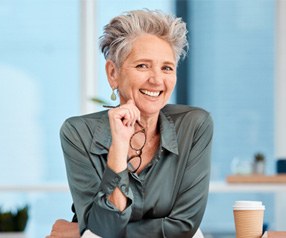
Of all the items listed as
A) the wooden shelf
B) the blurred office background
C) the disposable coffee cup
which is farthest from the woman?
the blurred office background

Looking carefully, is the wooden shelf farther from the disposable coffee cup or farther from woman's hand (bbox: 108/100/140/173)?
Result: the disposable coffee cup

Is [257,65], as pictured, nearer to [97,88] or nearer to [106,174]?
[97,88]

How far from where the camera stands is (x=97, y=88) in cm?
629

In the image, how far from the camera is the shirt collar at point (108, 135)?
2.67m

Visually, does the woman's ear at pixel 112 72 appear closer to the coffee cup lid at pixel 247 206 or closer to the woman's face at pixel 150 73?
the woman's face at pixel 150 73

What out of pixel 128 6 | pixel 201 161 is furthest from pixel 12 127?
pixel 201 161

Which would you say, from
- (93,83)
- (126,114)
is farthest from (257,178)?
(126,114)

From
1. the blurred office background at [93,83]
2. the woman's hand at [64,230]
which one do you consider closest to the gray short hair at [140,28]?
the woman's hand at [64,230]

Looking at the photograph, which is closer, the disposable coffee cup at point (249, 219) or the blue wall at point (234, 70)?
the disposable coffee cup at point (249, 219)

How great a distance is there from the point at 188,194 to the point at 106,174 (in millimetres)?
302

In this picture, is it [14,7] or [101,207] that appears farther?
[14,7]

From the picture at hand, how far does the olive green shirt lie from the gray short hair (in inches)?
9.8

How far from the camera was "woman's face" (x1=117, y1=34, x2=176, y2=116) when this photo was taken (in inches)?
105

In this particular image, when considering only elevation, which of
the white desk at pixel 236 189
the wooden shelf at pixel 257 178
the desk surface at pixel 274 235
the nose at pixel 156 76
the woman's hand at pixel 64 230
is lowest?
the white desk at pixel 236 189
